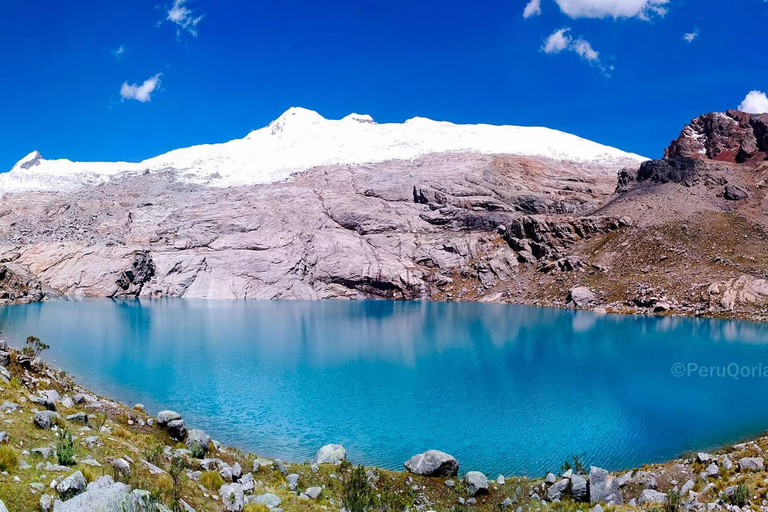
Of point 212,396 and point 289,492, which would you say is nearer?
point 289,492

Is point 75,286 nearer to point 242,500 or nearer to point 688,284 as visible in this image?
point 242,500

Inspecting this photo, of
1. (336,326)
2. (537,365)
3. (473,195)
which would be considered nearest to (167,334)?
(336,326)

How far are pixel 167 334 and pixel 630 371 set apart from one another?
47.6 m

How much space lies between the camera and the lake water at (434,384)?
953 inches

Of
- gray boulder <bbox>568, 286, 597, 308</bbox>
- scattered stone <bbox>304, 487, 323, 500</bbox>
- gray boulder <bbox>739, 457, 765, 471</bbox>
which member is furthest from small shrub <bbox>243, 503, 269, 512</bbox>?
gray boulder <bbox>568, 286, 597, 308</bbox>

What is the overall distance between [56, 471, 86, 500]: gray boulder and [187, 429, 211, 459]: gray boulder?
7226 millimetres

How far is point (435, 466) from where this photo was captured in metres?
18.4

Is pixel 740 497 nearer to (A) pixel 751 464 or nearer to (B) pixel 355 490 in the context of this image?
(A) pixel 751 464

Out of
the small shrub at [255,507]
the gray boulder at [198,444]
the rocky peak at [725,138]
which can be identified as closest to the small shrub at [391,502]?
the small shrub at [255,507]

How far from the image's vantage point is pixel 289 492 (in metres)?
14.1

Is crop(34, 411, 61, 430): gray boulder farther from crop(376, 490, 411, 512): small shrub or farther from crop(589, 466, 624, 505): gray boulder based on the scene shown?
crop(589, 466, 624, 505): gray boulder

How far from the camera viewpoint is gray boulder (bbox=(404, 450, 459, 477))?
60.5ft

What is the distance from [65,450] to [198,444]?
6.15 m

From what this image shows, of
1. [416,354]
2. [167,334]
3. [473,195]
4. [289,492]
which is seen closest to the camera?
[289,492]
